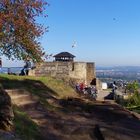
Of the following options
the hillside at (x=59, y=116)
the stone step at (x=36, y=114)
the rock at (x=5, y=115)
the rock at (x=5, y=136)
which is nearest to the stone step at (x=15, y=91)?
the hillside at (x=59, y=116)

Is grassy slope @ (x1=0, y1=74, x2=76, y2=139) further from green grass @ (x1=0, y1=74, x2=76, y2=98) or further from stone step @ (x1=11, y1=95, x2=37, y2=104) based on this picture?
stone step @ (x1=11, y1=95, x2=37, y2=104)

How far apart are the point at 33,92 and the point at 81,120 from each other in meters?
4.75

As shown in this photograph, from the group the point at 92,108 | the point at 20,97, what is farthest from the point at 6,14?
the point at 92,108

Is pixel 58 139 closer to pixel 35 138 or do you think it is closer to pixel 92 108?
pixel 35 138

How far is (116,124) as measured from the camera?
19.5m

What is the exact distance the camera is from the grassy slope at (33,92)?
15.4 metres

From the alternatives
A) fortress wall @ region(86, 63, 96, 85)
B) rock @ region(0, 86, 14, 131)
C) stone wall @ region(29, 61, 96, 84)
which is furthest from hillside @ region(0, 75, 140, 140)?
fortress wall @ region(86, 63, 96, 85)

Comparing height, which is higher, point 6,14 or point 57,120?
point 6,14

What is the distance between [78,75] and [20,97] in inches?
941

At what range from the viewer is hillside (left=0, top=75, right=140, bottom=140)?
54.6 ft

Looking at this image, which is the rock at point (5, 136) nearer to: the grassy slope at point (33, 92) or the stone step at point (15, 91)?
the grassy slope at point (33, 92)

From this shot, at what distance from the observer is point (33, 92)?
2383cm

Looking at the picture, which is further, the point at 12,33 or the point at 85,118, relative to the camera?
the point at 12,33

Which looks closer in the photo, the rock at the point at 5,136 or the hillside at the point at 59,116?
the rock at the point at 5,136
